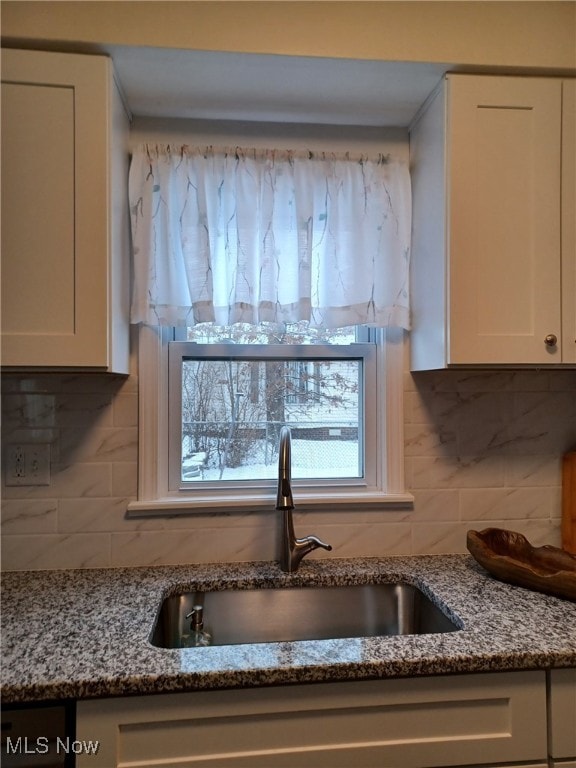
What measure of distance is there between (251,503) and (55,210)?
988 mm

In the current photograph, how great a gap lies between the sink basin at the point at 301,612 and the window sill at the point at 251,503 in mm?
242

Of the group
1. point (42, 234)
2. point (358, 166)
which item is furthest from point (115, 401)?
point (358, 166)

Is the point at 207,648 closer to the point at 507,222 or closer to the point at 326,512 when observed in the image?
the point at 326,512

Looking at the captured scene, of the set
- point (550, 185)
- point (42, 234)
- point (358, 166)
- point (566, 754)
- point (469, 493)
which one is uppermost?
point (358, 166)

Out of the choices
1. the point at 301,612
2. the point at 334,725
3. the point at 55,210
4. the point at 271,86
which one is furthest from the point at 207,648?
the point at 271,86

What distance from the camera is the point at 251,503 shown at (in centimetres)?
142

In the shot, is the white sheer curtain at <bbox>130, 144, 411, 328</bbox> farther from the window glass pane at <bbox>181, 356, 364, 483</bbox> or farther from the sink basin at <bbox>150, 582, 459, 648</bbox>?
the sink basin at <bbox>150, 582, 459, 648</bbox>

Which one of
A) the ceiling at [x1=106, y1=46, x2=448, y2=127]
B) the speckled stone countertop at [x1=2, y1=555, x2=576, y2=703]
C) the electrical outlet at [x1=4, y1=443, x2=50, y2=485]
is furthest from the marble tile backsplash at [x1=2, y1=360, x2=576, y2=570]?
the ceiling at [x1=106, y1=46, x2=448, y2=127]

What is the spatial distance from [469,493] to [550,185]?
966mm

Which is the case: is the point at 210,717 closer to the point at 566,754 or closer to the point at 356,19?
the point at 566,754

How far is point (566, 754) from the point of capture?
3.06ft

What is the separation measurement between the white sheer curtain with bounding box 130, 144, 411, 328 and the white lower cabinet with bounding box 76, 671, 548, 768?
97cm

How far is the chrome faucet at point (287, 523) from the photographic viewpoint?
1.32 meters

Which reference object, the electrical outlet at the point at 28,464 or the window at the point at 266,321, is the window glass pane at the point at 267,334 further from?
the electrical outlet at the point at 28,464
